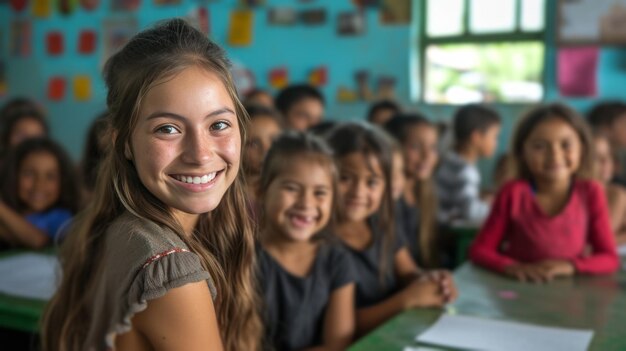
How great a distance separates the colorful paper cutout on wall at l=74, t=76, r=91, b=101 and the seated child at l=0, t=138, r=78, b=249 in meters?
4.14

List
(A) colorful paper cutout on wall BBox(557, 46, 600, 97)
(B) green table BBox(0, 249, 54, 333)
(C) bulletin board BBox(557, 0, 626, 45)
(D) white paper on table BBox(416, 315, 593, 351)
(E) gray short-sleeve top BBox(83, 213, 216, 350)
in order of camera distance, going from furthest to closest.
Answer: (A) colorful paper cutout on wall BBox(557, 46, 600, 97) < (C) bulletin board BBox(557, 0, 626, 45) < (B) green table BBox(0, 249, 54, 333) < (D) white paper on table BBox(416, 315, 593, 351) < (E) gray short-sleeve top BBox(83, 213, 216, 350)

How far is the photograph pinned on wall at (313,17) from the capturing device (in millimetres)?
5133

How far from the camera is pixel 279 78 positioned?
5.38 metres

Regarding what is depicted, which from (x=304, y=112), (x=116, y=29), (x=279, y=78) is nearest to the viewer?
(x=304, y=112)

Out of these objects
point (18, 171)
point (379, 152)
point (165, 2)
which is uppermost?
point (165, 2)

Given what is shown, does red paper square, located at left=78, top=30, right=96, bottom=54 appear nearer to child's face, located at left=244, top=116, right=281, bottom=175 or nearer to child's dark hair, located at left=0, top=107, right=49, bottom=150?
child's dark hair, located at left=0, top=107, right=49, bottom=150

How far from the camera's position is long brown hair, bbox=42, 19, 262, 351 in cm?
90

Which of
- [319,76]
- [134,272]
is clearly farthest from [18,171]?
[319,76]

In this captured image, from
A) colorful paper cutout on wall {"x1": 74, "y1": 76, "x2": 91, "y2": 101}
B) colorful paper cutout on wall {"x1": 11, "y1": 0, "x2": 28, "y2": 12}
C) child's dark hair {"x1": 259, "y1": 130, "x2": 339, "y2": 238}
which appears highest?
colorful paper cutout on wall {"x1": 11, "y1": 0, "x2": 28, "y2": 12}

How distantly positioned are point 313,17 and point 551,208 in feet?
11.7

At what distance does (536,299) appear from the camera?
158cm

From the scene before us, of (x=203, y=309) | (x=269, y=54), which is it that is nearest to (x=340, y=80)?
(x=269, y=54)

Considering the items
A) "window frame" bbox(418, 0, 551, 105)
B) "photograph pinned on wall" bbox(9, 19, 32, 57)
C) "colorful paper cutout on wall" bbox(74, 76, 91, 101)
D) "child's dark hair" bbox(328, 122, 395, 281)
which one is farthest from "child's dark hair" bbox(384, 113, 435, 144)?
"photograph pinned on wall" bbox(9, 19, 32, 57)

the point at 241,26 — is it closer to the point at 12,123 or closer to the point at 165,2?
the point at 165,2
